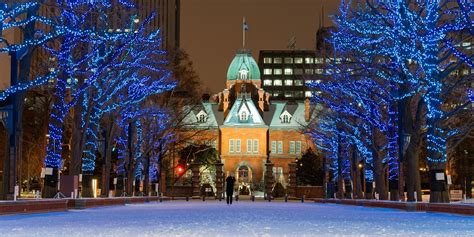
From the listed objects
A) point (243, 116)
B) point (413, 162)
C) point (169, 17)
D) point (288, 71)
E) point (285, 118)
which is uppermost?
point (288, 71)

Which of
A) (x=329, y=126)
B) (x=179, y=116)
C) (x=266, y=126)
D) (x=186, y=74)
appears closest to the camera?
(x=329, y=126)

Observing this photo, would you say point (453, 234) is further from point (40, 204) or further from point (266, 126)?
point (266, 126)

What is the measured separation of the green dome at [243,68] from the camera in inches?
5364

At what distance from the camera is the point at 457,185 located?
8256cm

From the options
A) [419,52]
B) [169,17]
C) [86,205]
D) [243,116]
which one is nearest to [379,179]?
[419,52]

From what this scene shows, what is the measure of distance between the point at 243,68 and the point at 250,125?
63.5 ft

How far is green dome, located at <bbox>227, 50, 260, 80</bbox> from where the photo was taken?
136m

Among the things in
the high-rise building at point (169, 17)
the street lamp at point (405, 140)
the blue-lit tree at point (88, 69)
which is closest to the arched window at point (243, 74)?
the high-rise building at point (169, 17)

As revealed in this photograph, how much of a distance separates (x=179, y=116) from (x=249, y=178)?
216 feet

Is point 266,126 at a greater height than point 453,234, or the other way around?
point 266,126

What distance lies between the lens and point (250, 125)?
120 meters

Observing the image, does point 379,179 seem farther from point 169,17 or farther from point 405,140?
point 169,17

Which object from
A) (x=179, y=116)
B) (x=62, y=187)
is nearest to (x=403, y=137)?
(x=62, y=187)

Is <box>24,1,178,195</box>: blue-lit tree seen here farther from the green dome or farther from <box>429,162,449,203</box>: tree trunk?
the green dome
